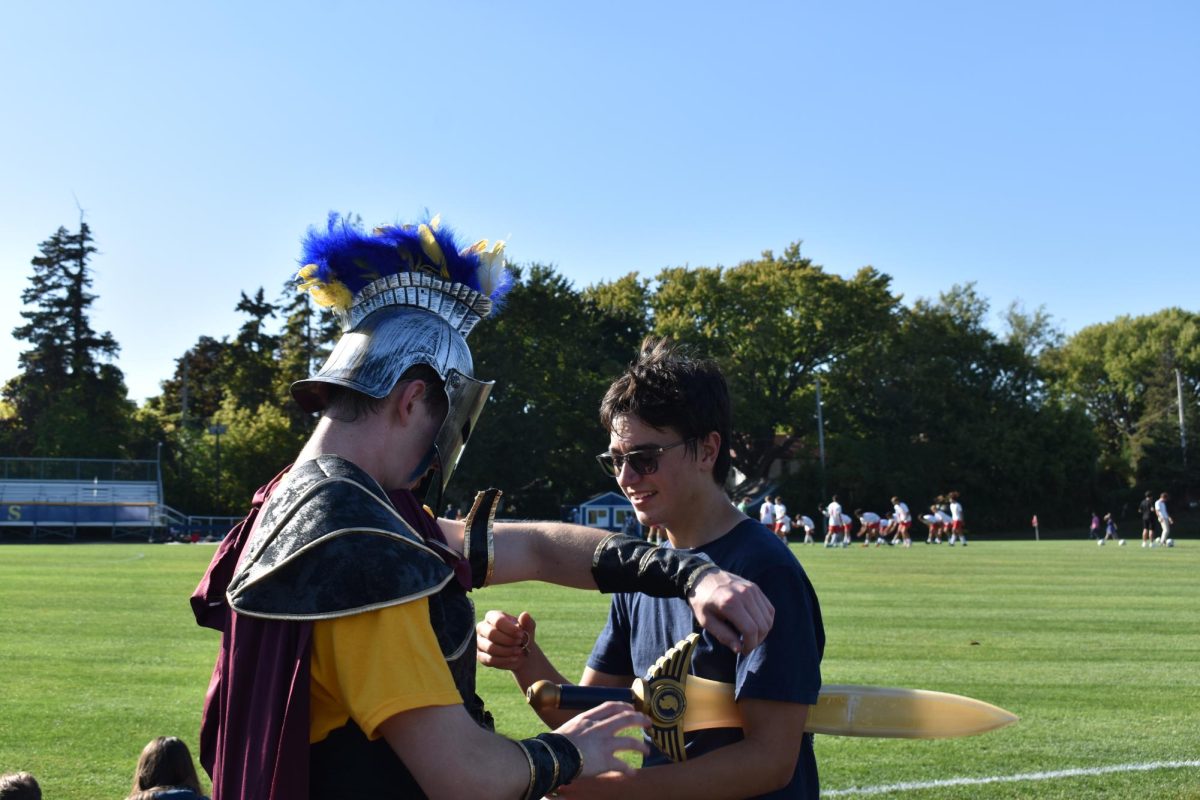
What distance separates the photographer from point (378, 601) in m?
2.25

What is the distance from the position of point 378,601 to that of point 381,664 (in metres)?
0.12

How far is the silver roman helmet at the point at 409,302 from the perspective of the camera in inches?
110

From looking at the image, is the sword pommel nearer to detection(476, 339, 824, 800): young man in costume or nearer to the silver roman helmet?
detection(476, 339, 824, 800): young man in costume

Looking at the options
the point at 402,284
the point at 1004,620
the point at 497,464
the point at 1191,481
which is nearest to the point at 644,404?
the point at 402,284

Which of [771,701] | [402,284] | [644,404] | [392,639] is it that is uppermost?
[402,284]

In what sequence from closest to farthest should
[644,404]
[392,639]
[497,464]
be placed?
[392,639] → [644,404] → [497,464]

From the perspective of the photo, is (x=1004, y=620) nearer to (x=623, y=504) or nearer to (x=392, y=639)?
(x=392, y=639)

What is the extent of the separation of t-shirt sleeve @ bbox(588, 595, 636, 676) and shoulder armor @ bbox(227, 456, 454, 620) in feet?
5.15

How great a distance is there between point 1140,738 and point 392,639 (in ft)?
26.0

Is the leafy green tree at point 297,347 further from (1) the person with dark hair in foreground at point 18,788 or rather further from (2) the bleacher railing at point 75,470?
(1) the person with dark hair in foreground at point 18,788

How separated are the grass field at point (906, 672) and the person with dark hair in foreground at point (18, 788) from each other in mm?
2404

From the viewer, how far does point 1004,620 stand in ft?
53.3

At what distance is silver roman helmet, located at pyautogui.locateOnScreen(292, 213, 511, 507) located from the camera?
2.78 m

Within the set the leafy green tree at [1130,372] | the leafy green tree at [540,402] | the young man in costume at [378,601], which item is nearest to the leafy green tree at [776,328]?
the leafy green tree at [540,402]
